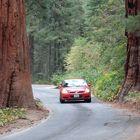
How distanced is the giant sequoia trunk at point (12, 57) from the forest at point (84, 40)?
461cm

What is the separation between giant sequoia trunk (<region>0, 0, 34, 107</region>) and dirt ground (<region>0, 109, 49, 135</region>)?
38.3 inches

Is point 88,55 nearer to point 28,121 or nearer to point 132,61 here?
point 132,61

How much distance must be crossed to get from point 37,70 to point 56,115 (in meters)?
70.4

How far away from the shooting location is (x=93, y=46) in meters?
59.9

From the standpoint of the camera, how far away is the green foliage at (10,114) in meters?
18.9

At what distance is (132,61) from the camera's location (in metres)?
28.7

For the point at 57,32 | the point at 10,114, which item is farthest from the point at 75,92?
the point at 57,32

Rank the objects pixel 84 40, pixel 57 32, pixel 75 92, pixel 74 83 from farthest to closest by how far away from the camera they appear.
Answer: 1. pixel 57 32
2. pixel 84 40
3. pixel 74 83
4. pixel 75 92

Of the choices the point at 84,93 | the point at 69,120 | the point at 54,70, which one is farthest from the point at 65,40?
the point at 69,120

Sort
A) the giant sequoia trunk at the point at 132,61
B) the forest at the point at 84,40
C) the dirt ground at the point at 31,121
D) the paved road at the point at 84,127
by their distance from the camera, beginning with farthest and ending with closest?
the forest at the point at 84,40
the giant sequoia trunk at the point at 132,61
the dirt ground at the point at 31,121
the paved road at the point at 84,127

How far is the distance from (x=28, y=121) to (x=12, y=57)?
4.12 meters

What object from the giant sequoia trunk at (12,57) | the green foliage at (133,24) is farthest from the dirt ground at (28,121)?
the green foliage at (133,24)

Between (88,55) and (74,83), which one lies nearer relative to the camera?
(74,83)

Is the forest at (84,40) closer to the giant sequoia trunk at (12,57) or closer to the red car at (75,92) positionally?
the red car at (75,92)
